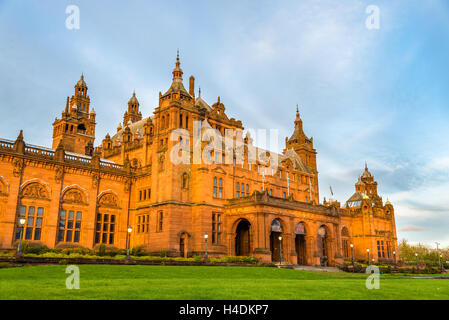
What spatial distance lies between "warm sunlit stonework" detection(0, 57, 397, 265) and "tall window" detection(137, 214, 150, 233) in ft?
0.47

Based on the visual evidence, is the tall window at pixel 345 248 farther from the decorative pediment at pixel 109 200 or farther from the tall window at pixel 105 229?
the tall window at pixel 105 229

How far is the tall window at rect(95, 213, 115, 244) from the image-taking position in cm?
5200

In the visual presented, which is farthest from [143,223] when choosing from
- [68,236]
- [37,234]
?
[37,234]

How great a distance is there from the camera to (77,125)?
260 ft

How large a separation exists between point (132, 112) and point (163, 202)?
4000cm

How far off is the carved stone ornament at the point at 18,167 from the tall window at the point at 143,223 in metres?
16.8

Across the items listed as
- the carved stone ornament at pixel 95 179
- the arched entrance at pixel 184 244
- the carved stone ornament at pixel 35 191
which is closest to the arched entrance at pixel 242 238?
the arched entrance at pixel 184 244

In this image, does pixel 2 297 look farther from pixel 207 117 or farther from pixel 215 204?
pixel 207 117

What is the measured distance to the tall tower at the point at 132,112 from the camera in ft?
277

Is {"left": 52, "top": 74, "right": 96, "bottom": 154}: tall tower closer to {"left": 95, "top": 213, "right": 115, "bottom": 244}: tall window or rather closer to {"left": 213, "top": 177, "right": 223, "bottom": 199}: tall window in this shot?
{"left": 95, "top": 213, "right": 115, "bottom": 244}: tall window

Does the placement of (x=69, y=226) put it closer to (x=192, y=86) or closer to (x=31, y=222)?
(x=31, y=222)

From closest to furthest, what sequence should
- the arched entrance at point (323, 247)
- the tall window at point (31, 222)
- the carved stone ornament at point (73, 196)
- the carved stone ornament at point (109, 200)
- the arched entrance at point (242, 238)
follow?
the tall window at point (31, 222) < the carved stone ornament at point (73, 196) < the carved stone ornament at point (109, 200) < the arched entrance at point (242, 238) < the arched entrance at point (323, 247)

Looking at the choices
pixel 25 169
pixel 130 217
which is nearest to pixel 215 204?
pixel 130 217
